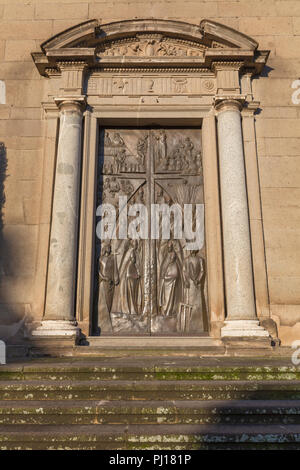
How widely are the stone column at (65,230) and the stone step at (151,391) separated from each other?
75.3 inches

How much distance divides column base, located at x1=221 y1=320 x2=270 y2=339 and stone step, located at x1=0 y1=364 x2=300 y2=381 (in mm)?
1438

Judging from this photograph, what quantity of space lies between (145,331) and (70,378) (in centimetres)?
260

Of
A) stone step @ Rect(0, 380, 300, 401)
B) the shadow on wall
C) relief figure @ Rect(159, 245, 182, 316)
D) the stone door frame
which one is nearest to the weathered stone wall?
the shadow on wall

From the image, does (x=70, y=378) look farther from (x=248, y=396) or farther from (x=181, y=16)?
(x=181, y=16)

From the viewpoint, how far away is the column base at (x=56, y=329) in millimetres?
6605

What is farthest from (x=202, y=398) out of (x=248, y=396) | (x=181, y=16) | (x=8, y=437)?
Answer: (x=181, y=16)

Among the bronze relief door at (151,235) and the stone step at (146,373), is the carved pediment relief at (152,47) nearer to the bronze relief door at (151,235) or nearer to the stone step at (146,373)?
the bronze relief door at (151,235)

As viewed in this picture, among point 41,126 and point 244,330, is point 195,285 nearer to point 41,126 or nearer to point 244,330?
point 244,330

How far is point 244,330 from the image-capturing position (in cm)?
668

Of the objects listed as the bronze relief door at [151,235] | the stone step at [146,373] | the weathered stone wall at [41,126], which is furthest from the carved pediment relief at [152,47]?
the stone step at [146,373]

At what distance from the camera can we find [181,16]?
8.80 meters

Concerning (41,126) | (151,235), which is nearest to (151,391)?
(151,235)

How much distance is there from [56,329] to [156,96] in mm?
4986

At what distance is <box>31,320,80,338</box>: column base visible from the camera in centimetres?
661
